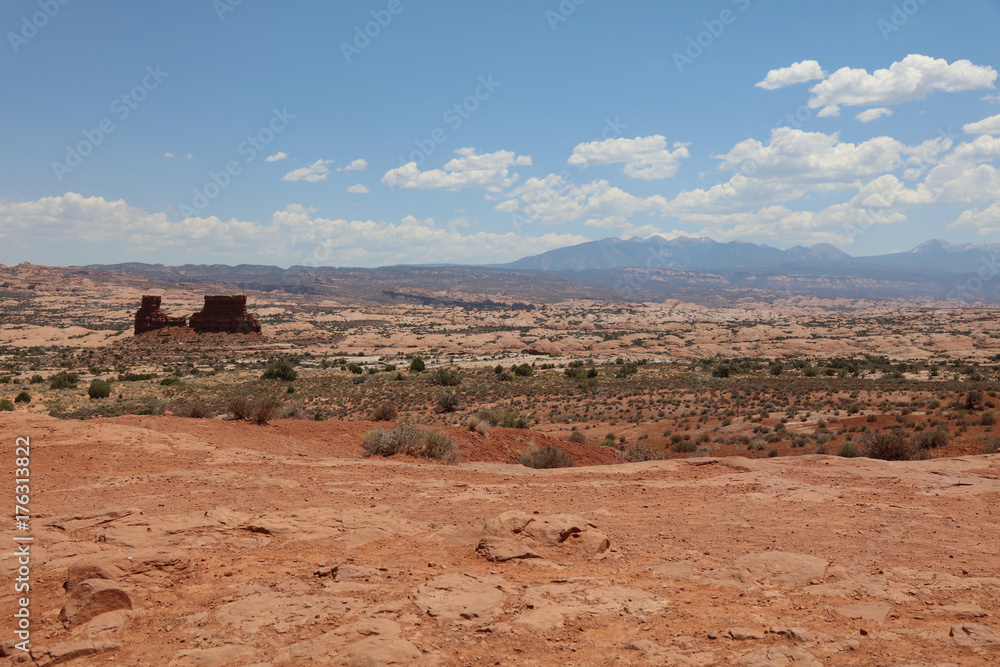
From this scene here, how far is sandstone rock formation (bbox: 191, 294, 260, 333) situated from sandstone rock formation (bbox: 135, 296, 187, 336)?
7.14 ft

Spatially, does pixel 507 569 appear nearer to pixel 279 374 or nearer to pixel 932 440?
pixel 932 440

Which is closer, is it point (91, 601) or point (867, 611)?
point (91, 601)

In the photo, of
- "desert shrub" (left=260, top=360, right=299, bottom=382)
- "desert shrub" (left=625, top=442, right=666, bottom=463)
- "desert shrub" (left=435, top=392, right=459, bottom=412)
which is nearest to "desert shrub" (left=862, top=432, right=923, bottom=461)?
"desert shrub" (left=625, top=442, right=666, bottom=463)

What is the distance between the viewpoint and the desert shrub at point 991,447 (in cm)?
1533

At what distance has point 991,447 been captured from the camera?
15.5 meters

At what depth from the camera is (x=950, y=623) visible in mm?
5301

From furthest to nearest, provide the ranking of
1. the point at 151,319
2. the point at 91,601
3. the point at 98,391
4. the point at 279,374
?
1. the point at 151,319
2. the point at 279,374
3. the point at 98,391
4. the point at 91,601

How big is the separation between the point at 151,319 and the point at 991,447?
72.3 m

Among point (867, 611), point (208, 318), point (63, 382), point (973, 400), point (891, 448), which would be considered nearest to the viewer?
point (867, 611)

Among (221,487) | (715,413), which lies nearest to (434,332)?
(715,413)

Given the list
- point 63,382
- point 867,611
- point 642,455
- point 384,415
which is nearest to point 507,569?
point 867,611

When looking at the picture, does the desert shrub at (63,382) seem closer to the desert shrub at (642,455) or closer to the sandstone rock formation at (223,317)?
the desert shrub at (642,455)

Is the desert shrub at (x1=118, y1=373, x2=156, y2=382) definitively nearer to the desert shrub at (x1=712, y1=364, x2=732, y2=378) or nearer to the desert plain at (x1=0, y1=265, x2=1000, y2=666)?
the desert plain at (x1=0, y1=265, x2=1000, y2=666)

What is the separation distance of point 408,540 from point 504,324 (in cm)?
9530
